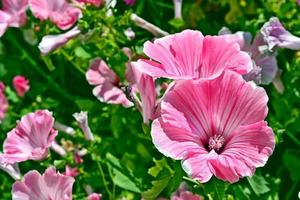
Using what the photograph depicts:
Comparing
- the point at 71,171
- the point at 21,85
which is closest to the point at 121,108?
the point at 71,171

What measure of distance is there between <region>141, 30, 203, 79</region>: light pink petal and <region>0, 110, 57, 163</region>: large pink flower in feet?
0.86

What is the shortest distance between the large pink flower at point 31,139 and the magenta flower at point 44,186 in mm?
57

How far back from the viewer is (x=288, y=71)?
154 centimetres

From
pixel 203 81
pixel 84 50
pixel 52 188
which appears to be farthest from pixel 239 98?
pixel 84 50

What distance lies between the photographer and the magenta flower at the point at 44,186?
1.23 m

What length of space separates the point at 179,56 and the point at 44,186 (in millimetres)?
318

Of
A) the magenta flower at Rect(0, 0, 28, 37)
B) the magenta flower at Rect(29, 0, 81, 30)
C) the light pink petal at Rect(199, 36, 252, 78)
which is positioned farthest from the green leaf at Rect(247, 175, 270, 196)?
the magenta flower at Rect(0, 0, 28, 37)

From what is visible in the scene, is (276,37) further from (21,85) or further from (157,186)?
(21,85)

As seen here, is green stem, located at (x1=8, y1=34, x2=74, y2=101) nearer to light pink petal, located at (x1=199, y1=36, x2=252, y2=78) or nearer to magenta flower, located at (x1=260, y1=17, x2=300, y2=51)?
magenta flower, located at (x1=260, y1=17, x2=300, y2=51)

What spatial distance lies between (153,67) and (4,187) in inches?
27.2

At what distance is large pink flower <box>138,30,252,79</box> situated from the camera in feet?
3.63

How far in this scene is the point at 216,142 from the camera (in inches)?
43.9

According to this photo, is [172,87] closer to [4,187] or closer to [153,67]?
[153,67]

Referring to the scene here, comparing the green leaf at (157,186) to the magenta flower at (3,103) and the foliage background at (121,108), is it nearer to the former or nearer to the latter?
the foliage background at (121,108)
